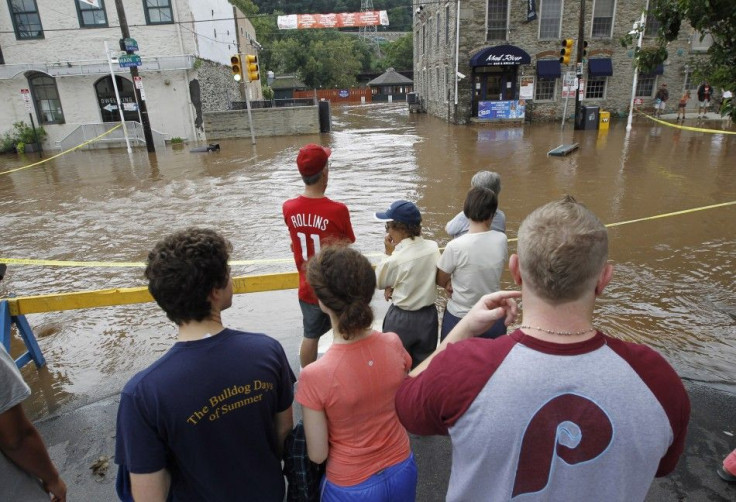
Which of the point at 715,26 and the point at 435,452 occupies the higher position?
the point at 715,26

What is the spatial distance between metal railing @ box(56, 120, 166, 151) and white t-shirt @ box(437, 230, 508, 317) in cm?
2206

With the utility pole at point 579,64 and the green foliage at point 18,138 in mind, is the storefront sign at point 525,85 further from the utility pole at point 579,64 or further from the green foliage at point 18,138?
the green foliage at point 18,138

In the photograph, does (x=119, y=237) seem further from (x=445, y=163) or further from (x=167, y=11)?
(x=167, y=11)

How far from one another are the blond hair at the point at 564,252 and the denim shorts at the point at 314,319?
86.7 inches

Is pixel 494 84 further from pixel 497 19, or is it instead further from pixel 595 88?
pixel 595 88

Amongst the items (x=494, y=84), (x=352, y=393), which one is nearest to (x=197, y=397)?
(x=352, y=393)

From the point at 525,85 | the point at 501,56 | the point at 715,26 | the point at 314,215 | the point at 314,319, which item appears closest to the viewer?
the point at 314,215

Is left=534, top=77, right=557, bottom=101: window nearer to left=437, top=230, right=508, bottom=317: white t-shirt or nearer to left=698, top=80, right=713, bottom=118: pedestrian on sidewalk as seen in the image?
left=698, top=80, right=713, bottom=118: pedestrian on sidewalk

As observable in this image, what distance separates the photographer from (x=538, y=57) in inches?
971

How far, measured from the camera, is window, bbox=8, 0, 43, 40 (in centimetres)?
2139

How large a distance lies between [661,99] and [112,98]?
28.3 meters

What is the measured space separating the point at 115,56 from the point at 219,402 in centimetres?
2520

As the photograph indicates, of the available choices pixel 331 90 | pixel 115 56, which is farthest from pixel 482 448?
pixel 331 90

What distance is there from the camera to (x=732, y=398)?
3434 mm
